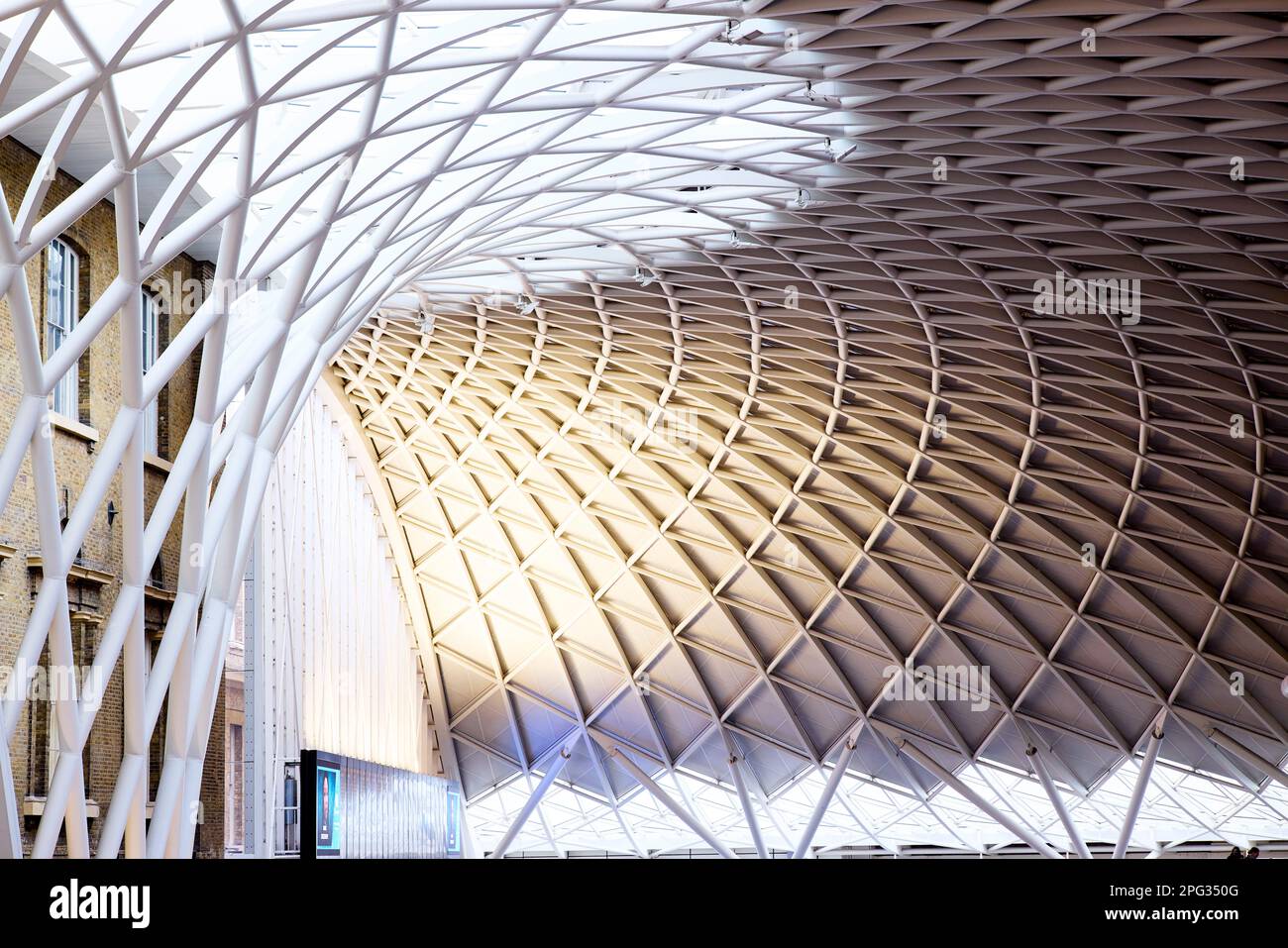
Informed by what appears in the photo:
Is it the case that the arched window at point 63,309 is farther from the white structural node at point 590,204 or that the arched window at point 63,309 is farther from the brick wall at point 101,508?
the white structural node at point 590,204

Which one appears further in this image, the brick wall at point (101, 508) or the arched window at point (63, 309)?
the arched window at point (63, 309)

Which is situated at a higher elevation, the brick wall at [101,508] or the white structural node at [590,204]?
the white structural node at [590,204]

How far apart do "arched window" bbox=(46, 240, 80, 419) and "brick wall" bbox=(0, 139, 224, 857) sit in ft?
0.52

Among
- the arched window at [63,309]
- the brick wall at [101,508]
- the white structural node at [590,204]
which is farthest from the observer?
the arched window at [63,309]

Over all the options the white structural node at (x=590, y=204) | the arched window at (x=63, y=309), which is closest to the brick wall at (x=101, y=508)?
the arched window at (x=63, y=309)

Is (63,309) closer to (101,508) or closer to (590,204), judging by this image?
(101,508)

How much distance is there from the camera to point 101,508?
81.8 feet

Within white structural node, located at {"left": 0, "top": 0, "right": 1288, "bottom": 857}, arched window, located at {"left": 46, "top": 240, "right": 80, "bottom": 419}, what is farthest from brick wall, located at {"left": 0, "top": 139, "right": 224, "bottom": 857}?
white structural node, located at {"left": 0, "top": 0, "right": 1288, "bottom": 857}

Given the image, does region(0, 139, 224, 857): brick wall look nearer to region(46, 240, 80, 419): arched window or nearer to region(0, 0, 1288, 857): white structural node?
region(46, 240, 80, 419): arched window

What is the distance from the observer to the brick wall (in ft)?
70.3

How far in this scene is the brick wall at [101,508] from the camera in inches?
844

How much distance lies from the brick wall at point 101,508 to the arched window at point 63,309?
16 centimetres

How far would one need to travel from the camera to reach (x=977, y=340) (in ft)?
153
